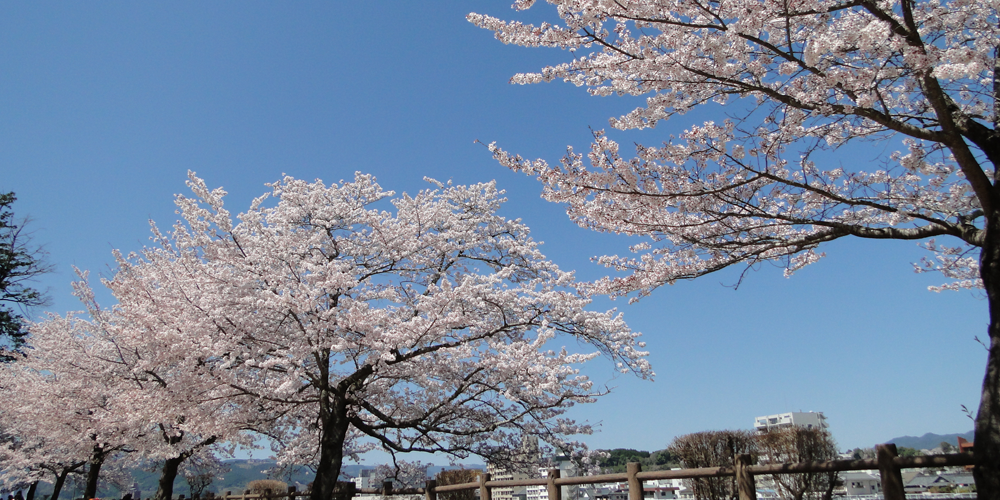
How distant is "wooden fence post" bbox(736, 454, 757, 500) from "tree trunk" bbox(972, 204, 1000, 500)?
4.46 ft

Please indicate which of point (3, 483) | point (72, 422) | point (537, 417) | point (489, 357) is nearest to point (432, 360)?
point (489, 357)

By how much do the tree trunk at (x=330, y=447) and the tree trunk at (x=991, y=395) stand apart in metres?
7.43

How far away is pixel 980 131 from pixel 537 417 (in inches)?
257

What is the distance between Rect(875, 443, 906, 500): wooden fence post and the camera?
11.2ft

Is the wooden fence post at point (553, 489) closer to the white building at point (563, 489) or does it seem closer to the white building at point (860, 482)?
the white building at point (563, 489)

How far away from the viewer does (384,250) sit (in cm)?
903

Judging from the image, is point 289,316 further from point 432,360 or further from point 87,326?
point 87,326

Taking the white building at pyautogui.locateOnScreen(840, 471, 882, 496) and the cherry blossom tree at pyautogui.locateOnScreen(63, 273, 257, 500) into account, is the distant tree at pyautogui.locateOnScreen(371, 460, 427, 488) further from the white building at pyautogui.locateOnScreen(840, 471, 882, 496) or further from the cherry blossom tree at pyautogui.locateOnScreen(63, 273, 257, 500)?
the white building at pyautogui.locateOnScreen(840, 471, 882, 496)

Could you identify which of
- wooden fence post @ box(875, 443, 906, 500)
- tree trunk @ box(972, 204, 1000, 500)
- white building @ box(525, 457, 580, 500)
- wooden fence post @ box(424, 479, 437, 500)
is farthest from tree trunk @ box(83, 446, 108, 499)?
tree trunk @ box(972, 204, 1000, 500)

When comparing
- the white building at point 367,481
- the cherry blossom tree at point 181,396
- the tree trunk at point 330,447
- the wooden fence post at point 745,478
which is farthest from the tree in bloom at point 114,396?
the wooden fence post at point 745,478

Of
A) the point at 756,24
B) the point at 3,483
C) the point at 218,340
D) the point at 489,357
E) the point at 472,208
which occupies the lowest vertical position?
the point at 3,483

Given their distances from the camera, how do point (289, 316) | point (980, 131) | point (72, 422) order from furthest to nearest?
1. point (72, 422)
2. point (289, 316)
3. point (980, 131)

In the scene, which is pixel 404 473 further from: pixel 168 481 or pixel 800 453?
pixel 800 453

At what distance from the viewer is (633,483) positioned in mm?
4973
